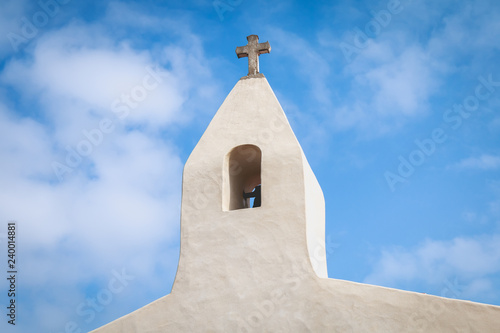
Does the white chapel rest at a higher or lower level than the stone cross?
lower

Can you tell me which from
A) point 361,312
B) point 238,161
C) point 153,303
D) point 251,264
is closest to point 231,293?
point 251,264

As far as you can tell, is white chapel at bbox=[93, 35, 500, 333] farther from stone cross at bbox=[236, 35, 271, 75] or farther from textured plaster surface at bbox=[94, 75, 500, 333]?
stone cross at bbox=[236, 35, 271, 75]

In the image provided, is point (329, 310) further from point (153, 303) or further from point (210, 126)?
point (210, 126)

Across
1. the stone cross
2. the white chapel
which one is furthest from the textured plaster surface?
the stone cross

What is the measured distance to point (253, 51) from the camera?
403 inches

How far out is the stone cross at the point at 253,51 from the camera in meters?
10.2

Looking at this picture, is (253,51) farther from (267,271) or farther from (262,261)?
(267,271)

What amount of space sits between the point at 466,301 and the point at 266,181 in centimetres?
327

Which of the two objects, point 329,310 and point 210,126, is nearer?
point 329,310

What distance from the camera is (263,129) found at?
912cm

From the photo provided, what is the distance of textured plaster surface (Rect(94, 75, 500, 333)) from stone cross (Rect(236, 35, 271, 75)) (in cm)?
116

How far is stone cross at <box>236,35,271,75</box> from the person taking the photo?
1019 cm

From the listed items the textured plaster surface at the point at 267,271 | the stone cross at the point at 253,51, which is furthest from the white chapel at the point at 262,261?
the stone cross at the point at 253,51

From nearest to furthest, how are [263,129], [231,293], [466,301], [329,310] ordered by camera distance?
1. [466,301]
2. [329,310]
3. [231,293]
4. [263,129]
